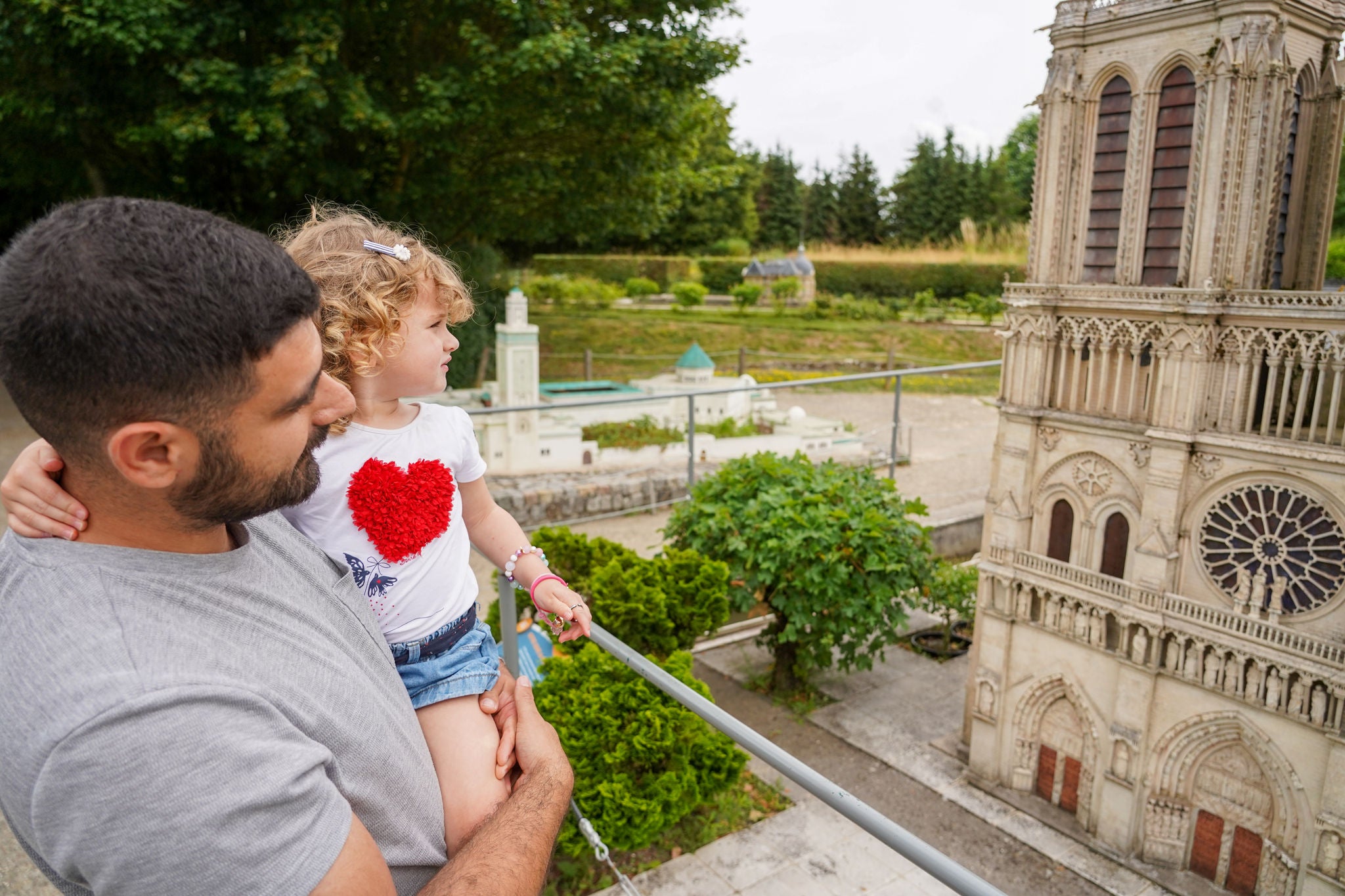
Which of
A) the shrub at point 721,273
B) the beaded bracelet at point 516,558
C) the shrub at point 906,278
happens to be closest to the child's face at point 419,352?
the beaded bracelet at point 516,558

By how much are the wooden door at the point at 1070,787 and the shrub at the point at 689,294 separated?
2314 centimetres

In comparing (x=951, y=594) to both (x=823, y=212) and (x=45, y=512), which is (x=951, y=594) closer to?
(x=45, y=512)

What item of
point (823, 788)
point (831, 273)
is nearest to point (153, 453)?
point (823, 788)

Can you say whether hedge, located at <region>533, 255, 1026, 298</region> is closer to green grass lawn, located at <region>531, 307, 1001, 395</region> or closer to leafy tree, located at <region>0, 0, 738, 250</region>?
Result: green grass lawn, located at <region>531, 307, 1001, 395</region>

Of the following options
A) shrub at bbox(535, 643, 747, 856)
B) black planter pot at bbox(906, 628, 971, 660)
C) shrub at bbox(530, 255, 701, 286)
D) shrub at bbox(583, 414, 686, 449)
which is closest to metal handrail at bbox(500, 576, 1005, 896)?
shrub at bbox(535, 643, 747, 856)

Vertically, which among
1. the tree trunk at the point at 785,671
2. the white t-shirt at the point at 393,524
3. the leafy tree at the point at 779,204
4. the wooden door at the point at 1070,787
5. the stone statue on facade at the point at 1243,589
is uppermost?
the leafy tree at the point at 779,204

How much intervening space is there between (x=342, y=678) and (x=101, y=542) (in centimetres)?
33

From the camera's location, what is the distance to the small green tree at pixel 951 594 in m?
8.70

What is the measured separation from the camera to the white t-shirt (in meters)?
1.77

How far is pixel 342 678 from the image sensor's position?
3.84 ft

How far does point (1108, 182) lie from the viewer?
6.34 metres

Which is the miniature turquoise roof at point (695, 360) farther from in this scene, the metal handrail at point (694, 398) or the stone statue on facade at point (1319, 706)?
the stone statue on facade at point (1319, 706)

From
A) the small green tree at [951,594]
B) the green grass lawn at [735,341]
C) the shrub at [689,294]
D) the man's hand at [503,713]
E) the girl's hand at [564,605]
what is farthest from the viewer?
the shrub at [689,294]

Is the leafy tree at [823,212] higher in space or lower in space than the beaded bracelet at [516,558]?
higher
